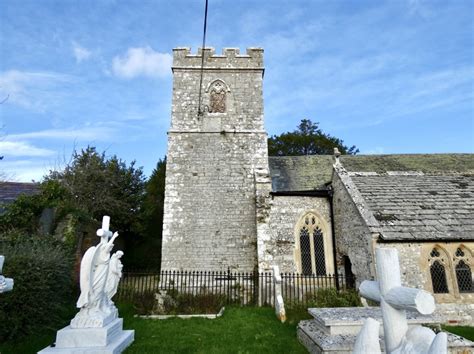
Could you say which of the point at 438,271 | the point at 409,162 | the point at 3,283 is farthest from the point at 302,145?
the point at 3,283

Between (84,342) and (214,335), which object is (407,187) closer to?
(214,335)

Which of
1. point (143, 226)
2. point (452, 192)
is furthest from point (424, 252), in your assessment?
point (143, 226)

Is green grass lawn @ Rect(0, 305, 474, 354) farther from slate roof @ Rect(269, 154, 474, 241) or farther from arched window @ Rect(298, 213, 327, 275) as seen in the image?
arched window @ Rect(298, 213, 327, 275)

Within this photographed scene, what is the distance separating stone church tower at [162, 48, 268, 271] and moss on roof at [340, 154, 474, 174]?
4.80m

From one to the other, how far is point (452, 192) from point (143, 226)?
1806 cm

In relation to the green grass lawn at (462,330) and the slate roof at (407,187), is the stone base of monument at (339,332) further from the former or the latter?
the slate roof at (407,187)

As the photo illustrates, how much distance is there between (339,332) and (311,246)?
7.04 metres

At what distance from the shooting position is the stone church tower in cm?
1224

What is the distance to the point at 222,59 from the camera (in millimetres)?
14789

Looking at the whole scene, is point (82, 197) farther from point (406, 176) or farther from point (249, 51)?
point (406, 176)

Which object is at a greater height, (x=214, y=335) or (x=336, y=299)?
(x=336, y=299)

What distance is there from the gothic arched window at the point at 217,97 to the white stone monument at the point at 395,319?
43.0 feet

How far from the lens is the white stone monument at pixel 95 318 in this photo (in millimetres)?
4844

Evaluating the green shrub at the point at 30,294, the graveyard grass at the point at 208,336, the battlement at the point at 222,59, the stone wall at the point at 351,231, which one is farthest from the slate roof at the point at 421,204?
the green shrub at the point at 30,294
